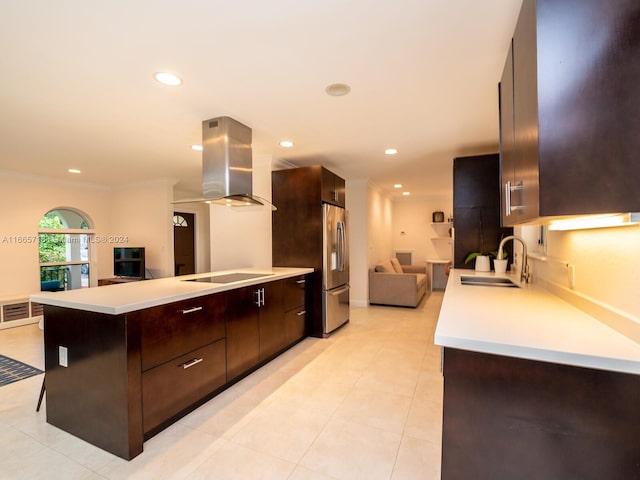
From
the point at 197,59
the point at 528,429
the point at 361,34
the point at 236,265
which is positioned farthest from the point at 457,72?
the point at 236,265

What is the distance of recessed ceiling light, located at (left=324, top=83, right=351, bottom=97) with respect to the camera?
2.24 m

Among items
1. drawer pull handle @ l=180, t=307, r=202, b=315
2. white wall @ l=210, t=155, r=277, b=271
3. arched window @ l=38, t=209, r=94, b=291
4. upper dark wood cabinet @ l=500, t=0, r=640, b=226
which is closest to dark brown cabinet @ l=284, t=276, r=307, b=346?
white wall @ l=210, t=155, r=277, b=271

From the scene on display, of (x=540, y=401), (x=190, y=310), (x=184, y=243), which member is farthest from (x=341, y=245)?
(x=184, y=243)

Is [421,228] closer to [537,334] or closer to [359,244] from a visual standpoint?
[359,244]

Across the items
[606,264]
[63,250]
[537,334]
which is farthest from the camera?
[63,250]

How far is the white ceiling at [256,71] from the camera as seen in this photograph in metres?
1.52

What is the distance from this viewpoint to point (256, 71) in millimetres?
2041

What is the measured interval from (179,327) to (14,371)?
2264 millimetres

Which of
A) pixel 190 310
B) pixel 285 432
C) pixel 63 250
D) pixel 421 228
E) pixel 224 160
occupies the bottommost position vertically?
pixel 285 432

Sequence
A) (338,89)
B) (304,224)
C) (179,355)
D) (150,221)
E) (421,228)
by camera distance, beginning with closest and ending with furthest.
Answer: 1. (179,355)
2. (338,89)
3. (304,224)
4. (150,221)
5. (421,228)

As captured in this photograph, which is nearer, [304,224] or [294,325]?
[294,325]

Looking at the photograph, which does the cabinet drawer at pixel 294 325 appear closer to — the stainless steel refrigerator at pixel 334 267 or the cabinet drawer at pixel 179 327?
the stainless steel refrigerator at pixel 334 267

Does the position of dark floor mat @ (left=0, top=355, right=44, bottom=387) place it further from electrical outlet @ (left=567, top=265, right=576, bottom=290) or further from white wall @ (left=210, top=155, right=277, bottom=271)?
electrical outlet @ (left=567, top=265, right=576, bottom=290)

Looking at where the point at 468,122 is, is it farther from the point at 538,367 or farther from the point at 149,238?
the point at 149,238
